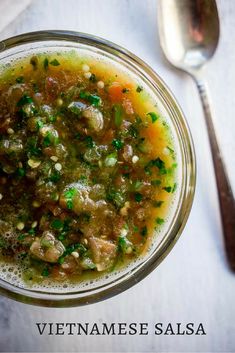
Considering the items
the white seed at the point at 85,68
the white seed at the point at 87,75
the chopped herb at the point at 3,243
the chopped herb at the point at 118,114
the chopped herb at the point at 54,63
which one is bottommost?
the chopped herb at the point at 3,243

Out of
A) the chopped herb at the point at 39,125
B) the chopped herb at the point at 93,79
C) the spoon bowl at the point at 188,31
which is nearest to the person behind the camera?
the chopped herb at the point at 39,125

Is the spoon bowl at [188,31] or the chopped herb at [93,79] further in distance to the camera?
the spoon bowl at [188,31]

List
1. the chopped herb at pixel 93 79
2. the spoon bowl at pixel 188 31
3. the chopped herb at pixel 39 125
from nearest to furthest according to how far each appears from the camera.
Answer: the chopped herb at pixel 39 125
the chopped herb at pixel 93 79
the spoon bowl at pixel 188 31

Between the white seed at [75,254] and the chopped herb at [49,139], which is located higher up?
the chopped herb at [49,139]

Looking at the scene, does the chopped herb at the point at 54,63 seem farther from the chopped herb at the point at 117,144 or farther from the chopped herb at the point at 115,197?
the chopped herb at the point at 115,197

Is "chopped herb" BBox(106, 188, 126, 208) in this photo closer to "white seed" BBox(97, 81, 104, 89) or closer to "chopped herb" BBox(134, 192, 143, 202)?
"chopped herb" BBox(134, 192, 143, 202)

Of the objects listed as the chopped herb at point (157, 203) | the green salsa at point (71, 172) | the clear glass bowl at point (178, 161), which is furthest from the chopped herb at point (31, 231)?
the chopped herb at point (157, 203)

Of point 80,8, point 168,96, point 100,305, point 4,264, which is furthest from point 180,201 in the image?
point 80,8

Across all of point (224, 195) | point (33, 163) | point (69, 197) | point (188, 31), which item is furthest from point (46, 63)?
point (224, 195)
